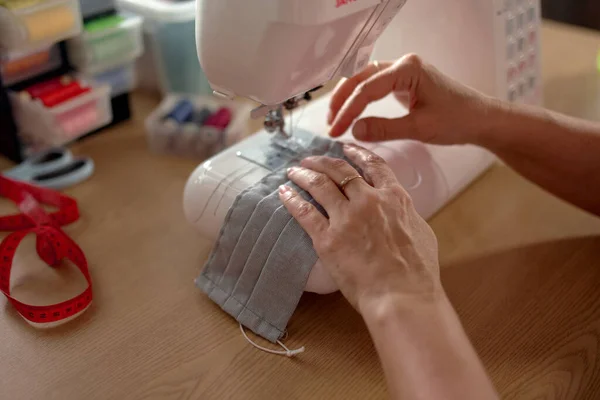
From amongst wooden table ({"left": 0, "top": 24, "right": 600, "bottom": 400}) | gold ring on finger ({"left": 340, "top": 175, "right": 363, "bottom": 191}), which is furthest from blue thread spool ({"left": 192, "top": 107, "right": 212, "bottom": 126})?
gold ring on finger ({"left": 340, "top": 175, "right": 363, "bottom": 191})

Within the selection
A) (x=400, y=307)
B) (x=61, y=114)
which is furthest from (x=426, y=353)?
(x=61, y=114)

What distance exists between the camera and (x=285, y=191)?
0.88m

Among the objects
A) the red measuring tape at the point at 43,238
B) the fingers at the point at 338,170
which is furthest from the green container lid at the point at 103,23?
the fingers at the point at 338,170

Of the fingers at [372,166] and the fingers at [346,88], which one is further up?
the fingers at [346,88]

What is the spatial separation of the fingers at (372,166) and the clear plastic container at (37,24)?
0.58 meters

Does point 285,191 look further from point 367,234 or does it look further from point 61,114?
point 61,114

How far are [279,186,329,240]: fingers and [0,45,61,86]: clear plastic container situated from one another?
24.5 inches

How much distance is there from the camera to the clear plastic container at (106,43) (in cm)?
127

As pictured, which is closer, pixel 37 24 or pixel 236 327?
pixel 236 327

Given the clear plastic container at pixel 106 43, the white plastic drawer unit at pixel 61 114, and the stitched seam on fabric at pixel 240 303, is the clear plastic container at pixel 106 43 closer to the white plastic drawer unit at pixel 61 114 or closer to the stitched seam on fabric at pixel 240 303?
the white plastic drawer unit at pixel 61 114

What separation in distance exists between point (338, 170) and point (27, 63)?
0.69 m

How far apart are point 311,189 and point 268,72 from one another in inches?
6.3

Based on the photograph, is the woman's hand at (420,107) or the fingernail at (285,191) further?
the woman's hand at (420,107)

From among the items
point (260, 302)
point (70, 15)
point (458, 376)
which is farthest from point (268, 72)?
point (70, 15)
